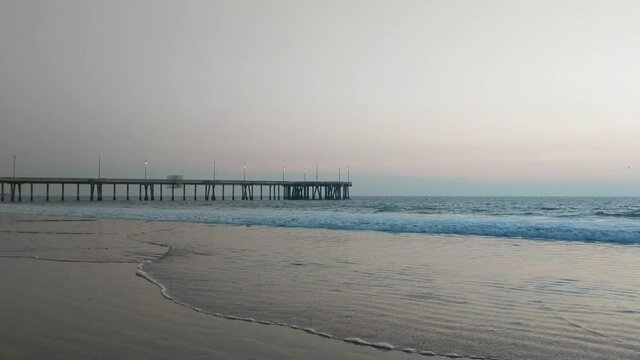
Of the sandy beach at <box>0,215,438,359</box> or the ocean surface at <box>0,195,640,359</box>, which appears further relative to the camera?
the ocean surface at <box>0,195,640,359</box>

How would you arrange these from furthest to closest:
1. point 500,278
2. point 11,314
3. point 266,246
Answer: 1. point 266,246
2. point 500,278
3. point 11,314

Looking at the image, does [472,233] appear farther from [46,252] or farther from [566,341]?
[566,341]

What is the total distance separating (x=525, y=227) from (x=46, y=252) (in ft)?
61.1

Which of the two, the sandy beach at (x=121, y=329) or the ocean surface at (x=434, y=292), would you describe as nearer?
the sandy beach at (x=121, y=329)

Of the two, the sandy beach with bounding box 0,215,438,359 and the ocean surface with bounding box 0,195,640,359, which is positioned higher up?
the sandy beach with bounding box 0,215,438,359

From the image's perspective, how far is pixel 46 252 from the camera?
45.0 ft

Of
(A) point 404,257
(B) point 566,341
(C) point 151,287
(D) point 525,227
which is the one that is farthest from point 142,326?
(D) point 525,227

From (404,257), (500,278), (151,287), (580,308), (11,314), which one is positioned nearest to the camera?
(11,314)

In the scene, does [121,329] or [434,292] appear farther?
[434,292]

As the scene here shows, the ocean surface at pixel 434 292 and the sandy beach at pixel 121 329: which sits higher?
Answer: the sandy beach at pixel 121 329

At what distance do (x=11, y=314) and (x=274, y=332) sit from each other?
311cm

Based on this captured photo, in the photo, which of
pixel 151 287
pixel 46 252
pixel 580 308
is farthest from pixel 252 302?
pixel 46 252

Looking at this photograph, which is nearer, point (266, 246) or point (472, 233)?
point (266, 246)

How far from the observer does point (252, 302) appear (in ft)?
24.7
